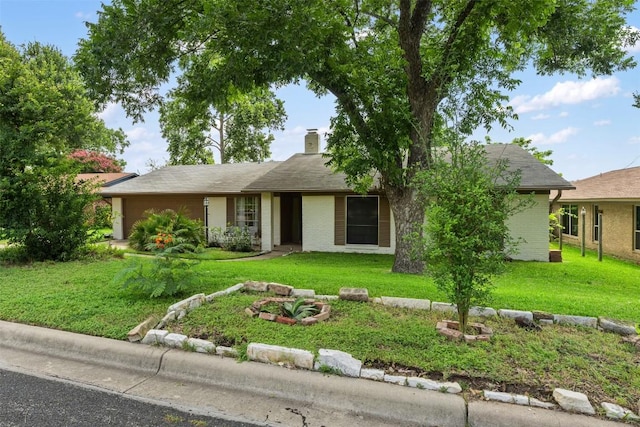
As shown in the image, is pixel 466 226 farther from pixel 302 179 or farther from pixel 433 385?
pixel 302 179

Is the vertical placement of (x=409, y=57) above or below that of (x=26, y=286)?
above

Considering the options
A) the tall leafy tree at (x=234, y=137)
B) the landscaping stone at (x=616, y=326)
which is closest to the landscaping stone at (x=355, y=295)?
the landscaping stone at (x=616, y=326)

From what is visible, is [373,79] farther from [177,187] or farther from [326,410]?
[177,187]

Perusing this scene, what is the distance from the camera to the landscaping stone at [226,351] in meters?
3.63

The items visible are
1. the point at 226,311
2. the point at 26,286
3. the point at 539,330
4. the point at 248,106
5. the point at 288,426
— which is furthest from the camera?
the point at 248,106

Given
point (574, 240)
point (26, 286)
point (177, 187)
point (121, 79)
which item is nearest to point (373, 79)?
point (121, 79)

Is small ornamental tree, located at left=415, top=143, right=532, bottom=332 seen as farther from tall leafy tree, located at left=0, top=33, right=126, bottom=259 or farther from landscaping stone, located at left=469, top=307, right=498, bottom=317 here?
tall leafy tree, located at left=0, top=33, right=126, bottom=259

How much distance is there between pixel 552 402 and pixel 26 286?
7.23 metres

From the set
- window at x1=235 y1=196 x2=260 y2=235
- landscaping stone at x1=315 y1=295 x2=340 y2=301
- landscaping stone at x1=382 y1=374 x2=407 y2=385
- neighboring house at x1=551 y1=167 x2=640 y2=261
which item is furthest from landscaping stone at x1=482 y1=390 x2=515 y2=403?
window at x1=235 y1=196 x2=260 y2=235

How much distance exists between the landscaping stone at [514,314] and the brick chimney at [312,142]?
14093 mm

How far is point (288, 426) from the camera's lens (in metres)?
A: 2.74

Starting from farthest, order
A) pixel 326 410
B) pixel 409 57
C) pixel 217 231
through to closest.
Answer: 1. pixel 217 231
2. pixel 409 57
3. pixel 326 410

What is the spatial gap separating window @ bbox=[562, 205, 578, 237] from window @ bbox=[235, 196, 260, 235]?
44.7 feet

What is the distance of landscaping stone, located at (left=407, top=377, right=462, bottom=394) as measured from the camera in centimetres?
297
